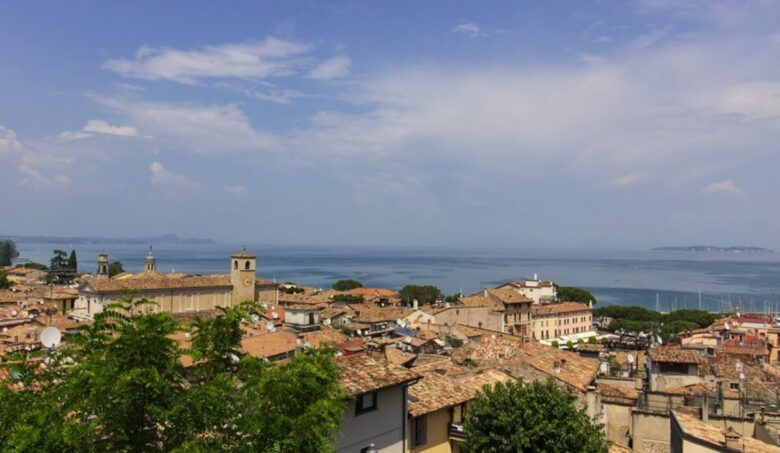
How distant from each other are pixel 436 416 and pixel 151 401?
9.23m

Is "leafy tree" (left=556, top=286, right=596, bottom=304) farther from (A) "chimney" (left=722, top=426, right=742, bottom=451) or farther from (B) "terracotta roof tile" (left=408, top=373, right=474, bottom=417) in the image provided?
(A) "chimney" (left=722, top=426, right=742, bottom=451)

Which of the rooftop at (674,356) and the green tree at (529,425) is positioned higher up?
the green tree at (529,425)

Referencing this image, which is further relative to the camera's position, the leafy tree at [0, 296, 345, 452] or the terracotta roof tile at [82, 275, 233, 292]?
the terracotta roof tile at [82, 275, 233, 292]

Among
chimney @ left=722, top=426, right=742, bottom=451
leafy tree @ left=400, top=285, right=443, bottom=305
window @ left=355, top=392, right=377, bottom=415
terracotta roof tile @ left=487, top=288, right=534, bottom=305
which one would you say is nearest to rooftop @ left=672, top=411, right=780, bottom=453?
chimney @ left=722, top=426, right=742, bottom=451

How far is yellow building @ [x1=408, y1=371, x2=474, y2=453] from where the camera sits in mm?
13489

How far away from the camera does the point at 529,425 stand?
12.7 m

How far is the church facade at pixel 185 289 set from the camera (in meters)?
58.1

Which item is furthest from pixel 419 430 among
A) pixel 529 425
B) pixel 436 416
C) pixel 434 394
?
pixel 529 425

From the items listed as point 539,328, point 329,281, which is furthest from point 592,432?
point 329,281

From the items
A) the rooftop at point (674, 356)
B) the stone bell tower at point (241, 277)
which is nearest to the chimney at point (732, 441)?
the rooftop at point (674, 356)

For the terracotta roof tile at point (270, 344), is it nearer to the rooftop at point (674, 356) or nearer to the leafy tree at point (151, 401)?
the rooftop at point (674, 356)

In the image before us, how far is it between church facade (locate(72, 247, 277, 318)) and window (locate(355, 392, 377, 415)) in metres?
48.5

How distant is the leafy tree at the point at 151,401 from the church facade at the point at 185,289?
52822mm

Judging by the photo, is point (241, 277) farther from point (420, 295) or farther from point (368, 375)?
point (368, 375)
